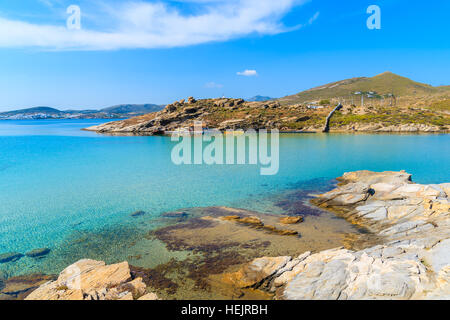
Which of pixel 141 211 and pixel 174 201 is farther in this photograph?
pixel 174 201

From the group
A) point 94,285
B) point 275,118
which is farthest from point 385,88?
point 94,285

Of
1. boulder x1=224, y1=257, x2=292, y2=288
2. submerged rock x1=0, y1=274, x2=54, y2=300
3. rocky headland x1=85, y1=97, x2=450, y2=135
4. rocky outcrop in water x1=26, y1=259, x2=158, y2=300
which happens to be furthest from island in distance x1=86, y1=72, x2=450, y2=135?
rocky outcrop in water x1=26, y1=259, x2=158, y2=300

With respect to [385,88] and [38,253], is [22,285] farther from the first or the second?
[385,88]

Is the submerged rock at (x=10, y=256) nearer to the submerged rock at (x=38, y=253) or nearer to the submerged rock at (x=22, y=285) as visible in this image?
the submerged rock at (x=38, y=253)

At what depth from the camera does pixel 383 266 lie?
816 cm

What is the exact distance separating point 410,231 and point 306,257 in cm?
558

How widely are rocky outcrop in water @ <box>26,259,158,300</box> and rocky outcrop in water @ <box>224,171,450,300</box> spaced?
10.9 ft

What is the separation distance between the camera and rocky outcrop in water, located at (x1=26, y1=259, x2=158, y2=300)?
781 centimetres

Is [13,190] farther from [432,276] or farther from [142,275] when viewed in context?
[432,276]

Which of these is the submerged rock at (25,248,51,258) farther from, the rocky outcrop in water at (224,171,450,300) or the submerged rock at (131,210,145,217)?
the rocky outcrop in water at (224,171,450,300)

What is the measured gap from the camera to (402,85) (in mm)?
173125

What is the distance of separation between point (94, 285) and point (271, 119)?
271 ft

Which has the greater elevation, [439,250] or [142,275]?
[439,250]
